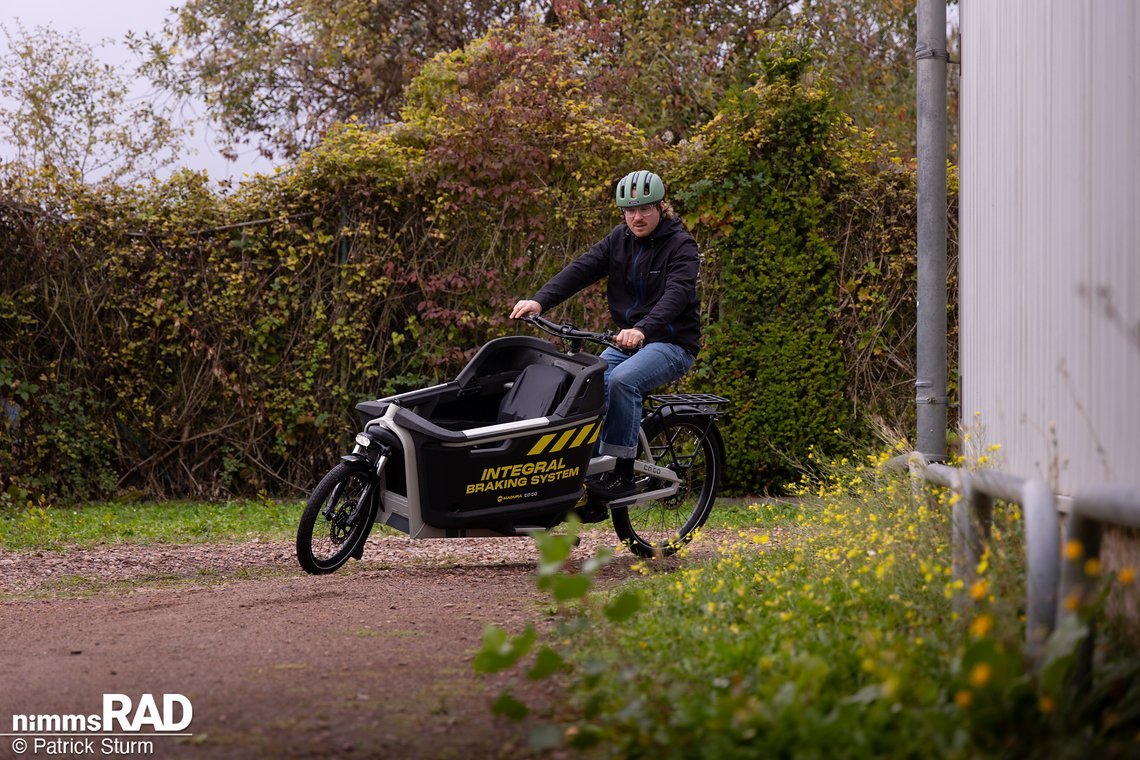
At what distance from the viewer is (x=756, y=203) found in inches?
413

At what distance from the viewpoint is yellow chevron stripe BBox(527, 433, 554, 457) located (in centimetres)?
638

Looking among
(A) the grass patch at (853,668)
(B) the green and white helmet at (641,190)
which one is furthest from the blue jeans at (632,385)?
(A) the grass patch at (853,668)

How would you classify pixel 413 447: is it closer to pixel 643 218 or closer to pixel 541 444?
pixel 541 444

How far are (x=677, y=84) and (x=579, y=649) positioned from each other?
1301cm

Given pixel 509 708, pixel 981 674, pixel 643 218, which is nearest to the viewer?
pixel 981 674

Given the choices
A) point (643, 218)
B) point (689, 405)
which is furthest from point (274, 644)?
point (689, 405)

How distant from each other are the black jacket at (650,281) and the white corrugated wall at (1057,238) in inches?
71.5

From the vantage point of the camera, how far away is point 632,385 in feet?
22.2

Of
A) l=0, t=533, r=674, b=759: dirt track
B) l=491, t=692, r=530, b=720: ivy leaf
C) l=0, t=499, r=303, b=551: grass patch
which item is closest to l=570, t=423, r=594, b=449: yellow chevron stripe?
l=0, t=533, r=674, b=759: dirt track

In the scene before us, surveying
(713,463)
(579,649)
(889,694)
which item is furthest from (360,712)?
(713,463)

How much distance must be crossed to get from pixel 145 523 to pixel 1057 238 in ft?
23.0

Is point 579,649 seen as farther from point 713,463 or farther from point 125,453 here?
point 125,453

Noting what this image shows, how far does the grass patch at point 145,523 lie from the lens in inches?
328

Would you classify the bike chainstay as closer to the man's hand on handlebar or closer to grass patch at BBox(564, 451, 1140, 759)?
the man's hand on handlebar
